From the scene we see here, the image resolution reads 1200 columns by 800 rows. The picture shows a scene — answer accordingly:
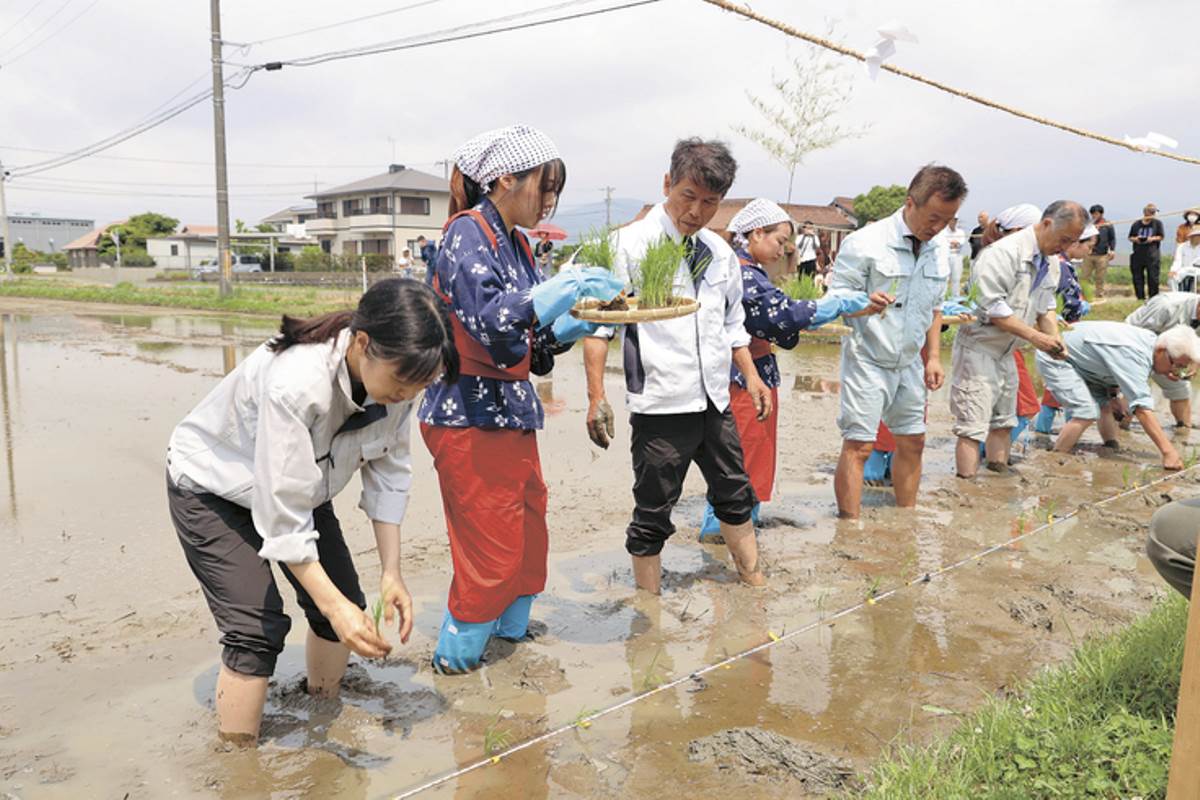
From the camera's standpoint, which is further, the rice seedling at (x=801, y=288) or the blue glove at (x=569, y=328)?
the rice seedling at (x=801, y=288)

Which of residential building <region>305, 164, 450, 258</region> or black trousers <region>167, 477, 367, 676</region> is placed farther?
residential building <region>305, 164, 450, 258</region>

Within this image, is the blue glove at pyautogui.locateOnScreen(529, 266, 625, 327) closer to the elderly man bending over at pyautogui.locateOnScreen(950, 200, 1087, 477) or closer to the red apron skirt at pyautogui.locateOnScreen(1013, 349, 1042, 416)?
the elderly man bending over at pyautogui.locateOnScreen(950, 200, 1087, 477)

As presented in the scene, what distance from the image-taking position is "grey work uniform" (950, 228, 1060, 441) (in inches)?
238

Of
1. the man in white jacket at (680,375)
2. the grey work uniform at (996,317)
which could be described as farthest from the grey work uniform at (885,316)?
the man in white jacket at (680,375)

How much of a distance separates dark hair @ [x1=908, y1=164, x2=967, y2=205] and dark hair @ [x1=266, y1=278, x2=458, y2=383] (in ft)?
10.9

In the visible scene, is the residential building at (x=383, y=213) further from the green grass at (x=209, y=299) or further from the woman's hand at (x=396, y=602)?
the woman's hand at (x=396, y=602)

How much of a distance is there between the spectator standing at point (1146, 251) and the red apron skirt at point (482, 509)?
470 inches

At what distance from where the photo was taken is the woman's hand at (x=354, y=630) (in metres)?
2.21

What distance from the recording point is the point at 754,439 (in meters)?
4.68

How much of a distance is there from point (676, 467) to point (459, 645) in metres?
1.16

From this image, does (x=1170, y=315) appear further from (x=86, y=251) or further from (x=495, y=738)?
(x=86, y=251)

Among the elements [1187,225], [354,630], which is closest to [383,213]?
[1187,225]

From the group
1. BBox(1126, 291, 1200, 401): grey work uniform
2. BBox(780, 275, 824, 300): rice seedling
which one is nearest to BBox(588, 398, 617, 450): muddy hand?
BBox(780, 275, 824, 300): rice seedling

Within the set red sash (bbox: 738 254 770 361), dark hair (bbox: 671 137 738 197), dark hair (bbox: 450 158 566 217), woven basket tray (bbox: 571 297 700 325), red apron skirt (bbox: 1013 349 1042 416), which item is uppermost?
dark hair (bbox: 671 137 738 197)
